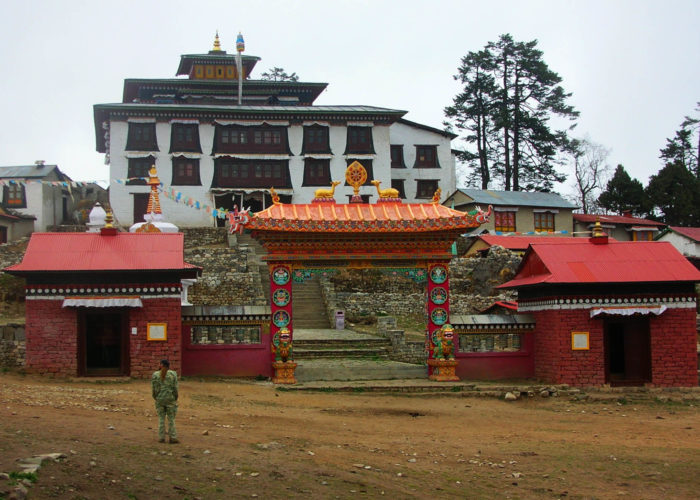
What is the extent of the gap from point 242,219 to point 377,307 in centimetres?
2025

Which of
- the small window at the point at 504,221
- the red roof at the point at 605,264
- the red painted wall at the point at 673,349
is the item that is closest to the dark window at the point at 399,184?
the small window at the point at 504,221

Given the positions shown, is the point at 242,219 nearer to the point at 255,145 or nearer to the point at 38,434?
the point at 38,434

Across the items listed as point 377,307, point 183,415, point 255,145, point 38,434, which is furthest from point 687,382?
point 255,145

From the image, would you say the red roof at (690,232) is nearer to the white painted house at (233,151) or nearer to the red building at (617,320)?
the white painted house at (233,151)

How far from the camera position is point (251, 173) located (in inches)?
2169

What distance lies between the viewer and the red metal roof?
21.5m

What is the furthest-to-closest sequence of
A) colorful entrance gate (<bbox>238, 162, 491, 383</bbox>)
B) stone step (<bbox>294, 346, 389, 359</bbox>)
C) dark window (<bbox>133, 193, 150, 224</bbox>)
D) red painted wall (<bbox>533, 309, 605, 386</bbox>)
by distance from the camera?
dark window (<bbox>133, 193, 150, 224</bbox>) < stone step (<bbox>294, 346, 389, 359</bbox>) < red painted wall (<bbox>533, 309, 605, 386</bbox>) < colorful entrance gate (<bbox>238, 162, 491, 383</bbox>)

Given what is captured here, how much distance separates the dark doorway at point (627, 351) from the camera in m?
22.3

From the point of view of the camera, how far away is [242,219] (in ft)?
68.6

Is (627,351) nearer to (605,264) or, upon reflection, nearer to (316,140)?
(605,264)

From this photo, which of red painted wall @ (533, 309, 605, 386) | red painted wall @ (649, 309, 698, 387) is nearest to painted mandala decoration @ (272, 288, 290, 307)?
red painted wall @ (533, 309, 605, 386)

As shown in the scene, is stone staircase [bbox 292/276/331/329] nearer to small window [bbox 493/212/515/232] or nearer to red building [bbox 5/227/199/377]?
red building [bbox 5/227/199/377]

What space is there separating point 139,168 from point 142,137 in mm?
2042

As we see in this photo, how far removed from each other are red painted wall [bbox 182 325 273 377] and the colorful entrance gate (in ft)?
1.45
